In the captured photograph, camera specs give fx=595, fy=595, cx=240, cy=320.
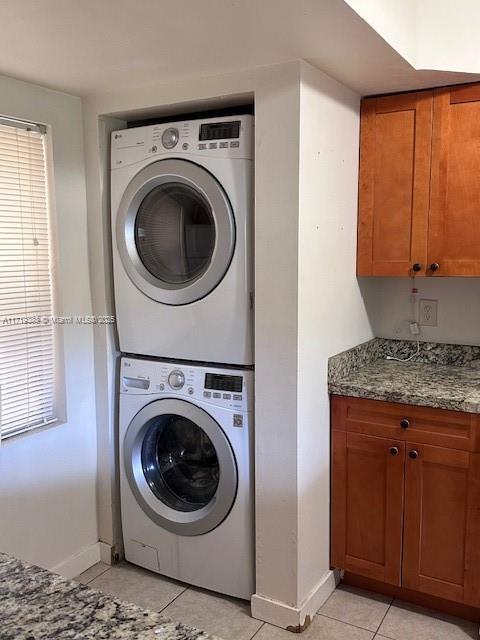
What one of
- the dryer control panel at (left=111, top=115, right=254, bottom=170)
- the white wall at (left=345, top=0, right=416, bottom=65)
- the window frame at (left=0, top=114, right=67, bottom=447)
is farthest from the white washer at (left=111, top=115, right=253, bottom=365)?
the white wall at (left=345, top=0, right=416, bottom=65)

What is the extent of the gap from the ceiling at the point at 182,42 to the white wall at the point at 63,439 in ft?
0.46

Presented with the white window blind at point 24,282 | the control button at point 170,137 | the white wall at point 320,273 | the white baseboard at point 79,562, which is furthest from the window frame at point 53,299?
the white wall at point 320,273

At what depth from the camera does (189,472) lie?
101 inches

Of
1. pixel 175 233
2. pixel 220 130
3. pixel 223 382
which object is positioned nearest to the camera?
pixel 220 130

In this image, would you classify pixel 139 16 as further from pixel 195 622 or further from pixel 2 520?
pixel 195 622

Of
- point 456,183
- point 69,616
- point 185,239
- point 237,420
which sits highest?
point 456,183

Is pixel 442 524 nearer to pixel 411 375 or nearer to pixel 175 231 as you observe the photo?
pixel 411 375

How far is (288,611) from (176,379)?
970mm

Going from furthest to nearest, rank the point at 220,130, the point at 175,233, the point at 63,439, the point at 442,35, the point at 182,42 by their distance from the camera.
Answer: the point at 63,439 < the point at 175,233 < the point at 220,130 < the point at 442,35 < the point at 182,42

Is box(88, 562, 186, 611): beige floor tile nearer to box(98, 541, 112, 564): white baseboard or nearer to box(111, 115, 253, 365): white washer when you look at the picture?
box(98, 541, 112, 564): white baseboard

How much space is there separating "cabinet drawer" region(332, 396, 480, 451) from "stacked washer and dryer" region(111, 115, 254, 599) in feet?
1.32

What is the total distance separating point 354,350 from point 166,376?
807 millimetres

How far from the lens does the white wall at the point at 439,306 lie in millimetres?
2621

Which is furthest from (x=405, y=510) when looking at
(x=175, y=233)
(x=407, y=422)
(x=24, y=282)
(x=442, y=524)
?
(x=24, y=282)
